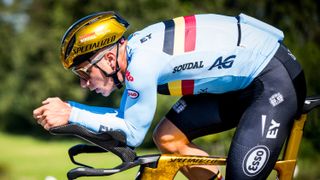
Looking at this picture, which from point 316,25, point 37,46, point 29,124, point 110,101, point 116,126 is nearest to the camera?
point 116,126

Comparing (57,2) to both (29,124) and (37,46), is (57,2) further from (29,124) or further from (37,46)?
(29,124)

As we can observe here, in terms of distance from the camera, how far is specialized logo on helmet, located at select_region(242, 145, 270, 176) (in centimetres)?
427

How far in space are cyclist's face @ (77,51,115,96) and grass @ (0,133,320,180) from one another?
5.45 meters

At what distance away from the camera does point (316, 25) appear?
10430 mm

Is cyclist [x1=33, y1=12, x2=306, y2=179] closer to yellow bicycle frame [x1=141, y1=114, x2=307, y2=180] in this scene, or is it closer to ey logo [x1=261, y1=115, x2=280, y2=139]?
ey logo [x1=261, y1=115, x2=280, y2=139]

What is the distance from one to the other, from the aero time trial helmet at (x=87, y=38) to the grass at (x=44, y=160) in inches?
222

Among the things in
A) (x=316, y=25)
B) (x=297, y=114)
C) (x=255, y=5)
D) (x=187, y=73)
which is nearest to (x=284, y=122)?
(x=297, y=114)

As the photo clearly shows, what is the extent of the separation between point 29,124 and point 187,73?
3873cm

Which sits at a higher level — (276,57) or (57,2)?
(276,57)

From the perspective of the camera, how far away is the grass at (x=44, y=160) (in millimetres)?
9434

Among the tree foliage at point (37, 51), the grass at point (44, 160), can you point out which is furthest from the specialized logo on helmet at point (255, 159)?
the tree foliage at point (37, 51)

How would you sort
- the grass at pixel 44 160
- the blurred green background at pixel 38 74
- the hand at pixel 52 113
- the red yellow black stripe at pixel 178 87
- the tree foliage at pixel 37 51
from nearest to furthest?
the hand at pixel 52 113
the red yellow black stripe at pixel 178 87
the grass at pixel 44 160
the blurred green background at pixel 38 74
the tree foliage at pixel 37 51

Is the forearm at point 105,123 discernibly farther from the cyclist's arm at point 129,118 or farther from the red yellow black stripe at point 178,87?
the red yellow black stripe at point 178,87

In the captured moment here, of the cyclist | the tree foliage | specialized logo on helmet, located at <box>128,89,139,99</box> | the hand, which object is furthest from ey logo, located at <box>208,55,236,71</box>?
the tree foliage
